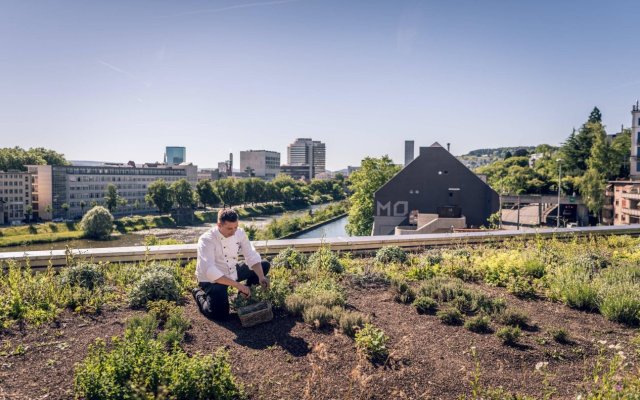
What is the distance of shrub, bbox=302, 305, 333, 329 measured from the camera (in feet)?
16.8

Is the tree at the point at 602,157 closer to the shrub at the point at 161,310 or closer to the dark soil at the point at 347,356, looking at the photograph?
the dark soil at the point at 347,356

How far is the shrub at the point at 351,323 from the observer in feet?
15.9

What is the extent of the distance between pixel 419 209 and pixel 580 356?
34031mm

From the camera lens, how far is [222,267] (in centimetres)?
561

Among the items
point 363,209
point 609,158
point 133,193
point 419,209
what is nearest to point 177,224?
point 133,193

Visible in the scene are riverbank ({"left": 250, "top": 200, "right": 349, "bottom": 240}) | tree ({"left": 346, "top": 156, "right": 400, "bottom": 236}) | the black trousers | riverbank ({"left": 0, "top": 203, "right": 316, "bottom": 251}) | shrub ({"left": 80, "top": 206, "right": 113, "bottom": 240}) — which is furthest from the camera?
shrub ({"left": 80, "top": 206, "right": 113, "bottom": 240})

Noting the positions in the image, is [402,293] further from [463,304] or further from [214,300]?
[214,300]

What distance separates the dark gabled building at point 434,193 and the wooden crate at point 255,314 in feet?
106

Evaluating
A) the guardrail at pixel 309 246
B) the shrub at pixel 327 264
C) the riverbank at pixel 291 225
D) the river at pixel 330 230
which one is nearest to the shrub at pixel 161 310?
the guardrail at pixel 309 246

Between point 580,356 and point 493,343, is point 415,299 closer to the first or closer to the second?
point 493,343

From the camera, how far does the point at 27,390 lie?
361 cm

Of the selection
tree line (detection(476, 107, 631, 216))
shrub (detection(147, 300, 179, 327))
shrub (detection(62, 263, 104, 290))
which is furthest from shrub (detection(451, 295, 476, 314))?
tree line (detection(476, 107, 631, 216))

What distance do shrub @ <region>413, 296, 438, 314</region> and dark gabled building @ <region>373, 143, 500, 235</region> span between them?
3113 centimetres

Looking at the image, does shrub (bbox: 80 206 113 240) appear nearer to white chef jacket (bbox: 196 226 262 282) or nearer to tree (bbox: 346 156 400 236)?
tree (bbox: 346 156 400 236)
